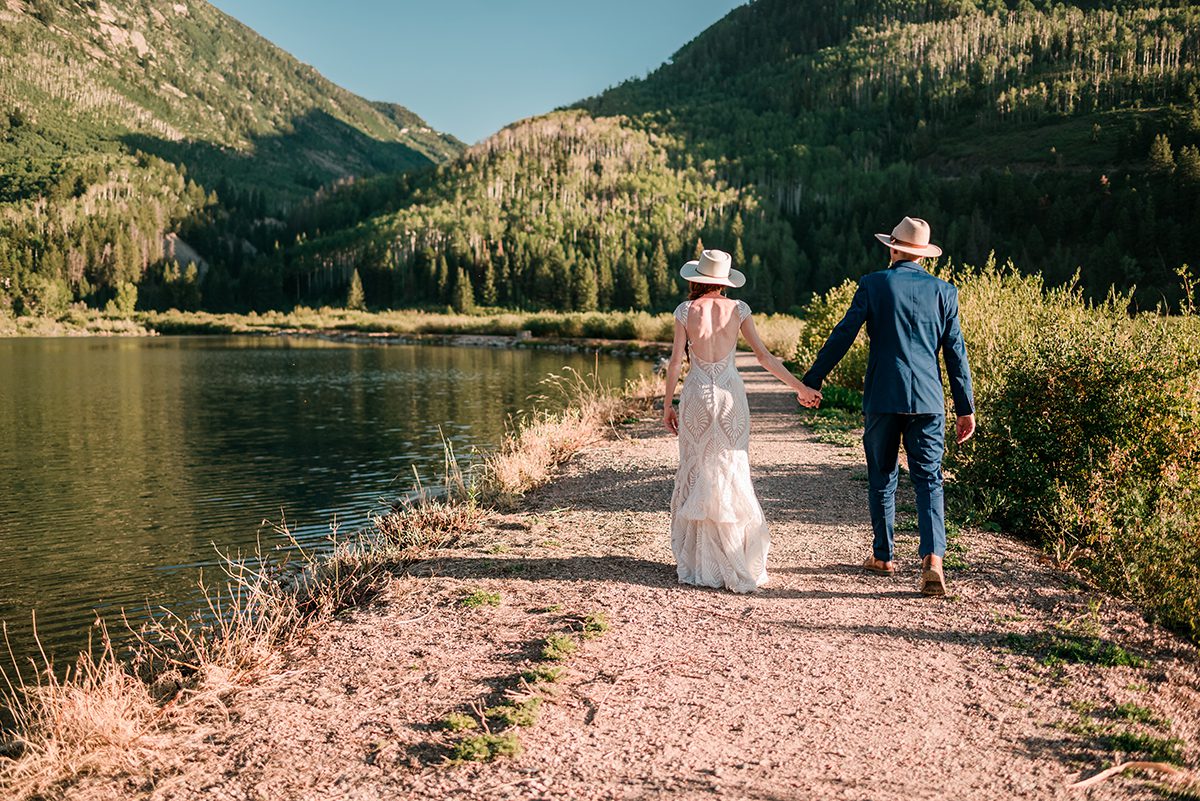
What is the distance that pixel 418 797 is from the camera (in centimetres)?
377

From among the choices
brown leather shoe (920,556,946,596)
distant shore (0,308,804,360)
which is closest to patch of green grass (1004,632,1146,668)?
brown leather shoe (920,556,946,596)

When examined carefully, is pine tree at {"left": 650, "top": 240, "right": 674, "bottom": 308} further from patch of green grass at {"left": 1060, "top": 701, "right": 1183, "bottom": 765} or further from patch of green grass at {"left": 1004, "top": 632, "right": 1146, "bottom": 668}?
patch of green grass at {"left": 1060, "top": 701, "right": 1183, "bottom": 765}

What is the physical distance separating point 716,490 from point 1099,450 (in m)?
4.00

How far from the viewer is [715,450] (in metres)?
6.73

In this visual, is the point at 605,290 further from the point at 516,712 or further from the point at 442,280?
the point at 516,712

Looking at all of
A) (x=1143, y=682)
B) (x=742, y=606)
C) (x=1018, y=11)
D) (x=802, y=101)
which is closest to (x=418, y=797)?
(x=742, y=606)

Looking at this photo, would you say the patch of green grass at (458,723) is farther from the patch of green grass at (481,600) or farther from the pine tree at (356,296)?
the pine tree at (356,296)

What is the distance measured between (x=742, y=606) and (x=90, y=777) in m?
3.94

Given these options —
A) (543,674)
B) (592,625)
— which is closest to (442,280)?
(592,625)

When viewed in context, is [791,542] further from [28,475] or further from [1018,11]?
[1018,11]

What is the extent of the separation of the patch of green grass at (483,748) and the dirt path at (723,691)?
0.21 feet

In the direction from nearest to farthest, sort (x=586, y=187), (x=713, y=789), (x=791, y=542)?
(x=713, y=789)
(x=791, y=542)
(x=586, y=187)

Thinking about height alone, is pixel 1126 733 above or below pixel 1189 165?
below

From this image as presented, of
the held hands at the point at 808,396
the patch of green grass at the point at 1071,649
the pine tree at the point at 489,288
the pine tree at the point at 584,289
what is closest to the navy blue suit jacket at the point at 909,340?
the held hands at the point at 808,396
